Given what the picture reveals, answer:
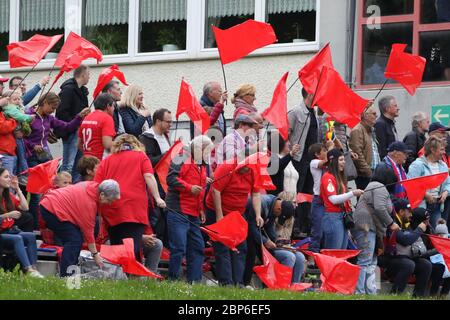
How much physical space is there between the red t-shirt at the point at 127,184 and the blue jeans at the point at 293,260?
1953 mm

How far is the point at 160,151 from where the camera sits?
18.2m

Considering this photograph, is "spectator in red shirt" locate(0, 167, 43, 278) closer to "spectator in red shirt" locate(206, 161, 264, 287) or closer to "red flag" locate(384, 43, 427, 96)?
"spectator in red shirt" locate(206, 161, 264, 287)

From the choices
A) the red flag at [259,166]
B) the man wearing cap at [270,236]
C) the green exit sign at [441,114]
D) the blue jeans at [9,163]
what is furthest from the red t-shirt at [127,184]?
the green exit sign at [441,114]

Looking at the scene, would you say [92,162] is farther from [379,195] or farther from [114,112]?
[379,195]

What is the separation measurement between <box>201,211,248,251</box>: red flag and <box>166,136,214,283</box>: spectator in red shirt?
213mm

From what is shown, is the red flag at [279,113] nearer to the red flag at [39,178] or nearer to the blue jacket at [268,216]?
the blue jacket at [268,216]

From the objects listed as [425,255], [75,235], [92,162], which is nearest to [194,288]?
[75,235]

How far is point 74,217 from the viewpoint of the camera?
16.3 m

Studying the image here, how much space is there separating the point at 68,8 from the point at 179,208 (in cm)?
1034

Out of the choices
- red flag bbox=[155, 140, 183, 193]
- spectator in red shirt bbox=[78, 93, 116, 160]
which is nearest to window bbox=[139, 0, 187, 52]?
spectator in red shirt bbox=[78, 93, 116, 160]

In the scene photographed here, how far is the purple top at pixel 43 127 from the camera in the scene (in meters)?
19.4

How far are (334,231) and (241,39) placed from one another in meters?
3.18

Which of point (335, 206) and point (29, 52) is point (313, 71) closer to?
point (335, 206)

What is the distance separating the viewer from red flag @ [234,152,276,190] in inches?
675
